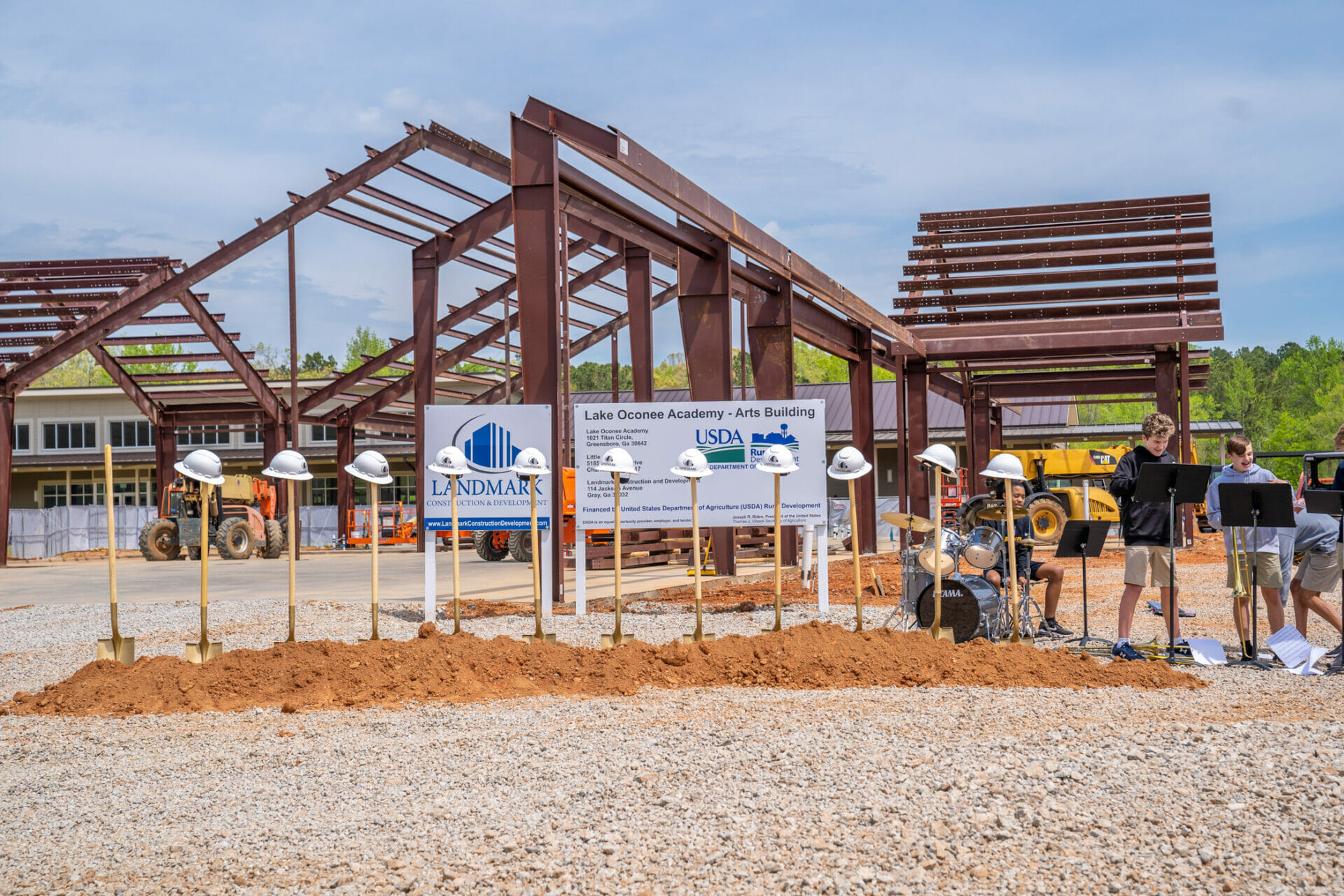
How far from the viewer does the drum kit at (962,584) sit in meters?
9.46

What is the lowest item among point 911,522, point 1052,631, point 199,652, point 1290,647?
point 1052,631

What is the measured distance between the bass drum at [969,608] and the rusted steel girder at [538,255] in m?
4.56

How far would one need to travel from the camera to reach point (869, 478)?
23359 mm

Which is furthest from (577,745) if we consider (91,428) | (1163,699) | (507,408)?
(91,428)

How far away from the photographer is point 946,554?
9.72 metres

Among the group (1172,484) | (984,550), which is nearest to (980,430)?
(984,550)

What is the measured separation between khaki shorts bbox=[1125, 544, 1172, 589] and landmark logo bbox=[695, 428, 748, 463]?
4.70 metres

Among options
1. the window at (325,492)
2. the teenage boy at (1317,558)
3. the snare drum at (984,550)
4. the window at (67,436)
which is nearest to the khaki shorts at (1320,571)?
the teenage boy at (1317,558)

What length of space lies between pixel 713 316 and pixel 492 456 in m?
5.36

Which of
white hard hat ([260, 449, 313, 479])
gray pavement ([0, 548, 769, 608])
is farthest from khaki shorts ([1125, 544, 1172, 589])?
gray pavement ([0, 548, 769, 608])

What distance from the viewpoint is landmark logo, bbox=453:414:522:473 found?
11.7 meters

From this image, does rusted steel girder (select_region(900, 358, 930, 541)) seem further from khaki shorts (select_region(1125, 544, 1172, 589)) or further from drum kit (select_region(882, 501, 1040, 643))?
khaki shorts (select_region(1125, 544, 1172, 589))

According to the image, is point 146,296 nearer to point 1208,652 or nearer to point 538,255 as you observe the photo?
point 538,255

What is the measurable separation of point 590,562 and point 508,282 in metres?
9.98
